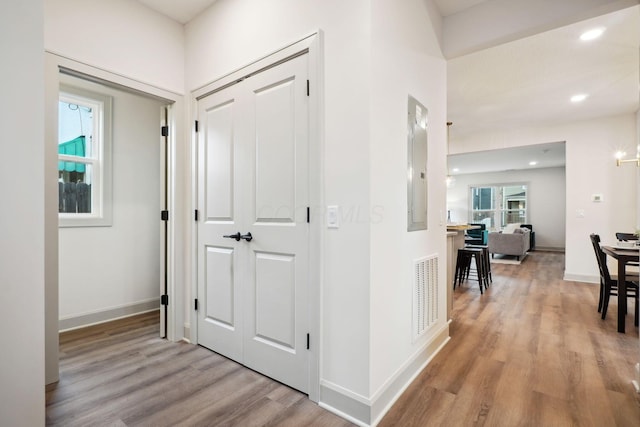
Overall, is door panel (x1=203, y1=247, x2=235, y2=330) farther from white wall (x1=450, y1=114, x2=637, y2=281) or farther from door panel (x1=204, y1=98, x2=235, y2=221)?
white wall (x1=450, y1=114, x2=637, y2=281)

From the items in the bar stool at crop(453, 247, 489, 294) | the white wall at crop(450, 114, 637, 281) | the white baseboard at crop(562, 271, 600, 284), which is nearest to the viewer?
the bar stool at crop(453, 247, 489, 294)

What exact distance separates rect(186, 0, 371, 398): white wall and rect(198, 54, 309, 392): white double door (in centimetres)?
16

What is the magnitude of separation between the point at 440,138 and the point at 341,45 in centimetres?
135

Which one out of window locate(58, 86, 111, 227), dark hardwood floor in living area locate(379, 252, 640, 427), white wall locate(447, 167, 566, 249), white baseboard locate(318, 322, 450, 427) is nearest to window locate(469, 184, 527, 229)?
white wall locate(447, 167, 566, 249)

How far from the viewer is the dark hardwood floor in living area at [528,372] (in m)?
1.72

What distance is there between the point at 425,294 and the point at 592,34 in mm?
2823

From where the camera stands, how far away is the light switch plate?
70.0 inches

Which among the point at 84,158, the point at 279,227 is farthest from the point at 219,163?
the point at 84,158

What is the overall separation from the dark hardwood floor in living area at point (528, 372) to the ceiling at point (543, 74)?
2750 mm

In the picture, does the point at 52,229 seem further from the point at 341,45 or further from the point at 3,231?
the point at 341,45

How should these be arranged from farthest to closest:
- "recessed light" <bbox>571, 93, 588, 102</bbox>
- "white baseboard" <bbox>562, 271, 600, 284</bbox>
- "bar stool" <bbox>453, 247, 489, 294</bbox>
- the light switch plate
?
"white baseboard" <bbox>562, 271, 600, 284</bbox> < "bar stool" <bbox>453, 247, 489, 294</bbox> < "recessed light" <bbox>571, 93, 588, 102</bbox> < the light switch plate

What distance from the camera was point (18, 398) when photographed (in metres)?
1.21

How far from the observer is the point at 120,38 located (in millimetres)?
2412

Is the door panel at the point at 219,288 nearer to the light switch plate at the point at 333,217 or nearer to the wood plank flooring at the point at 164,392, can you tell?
the wood plank flooring at the point at 164,392
